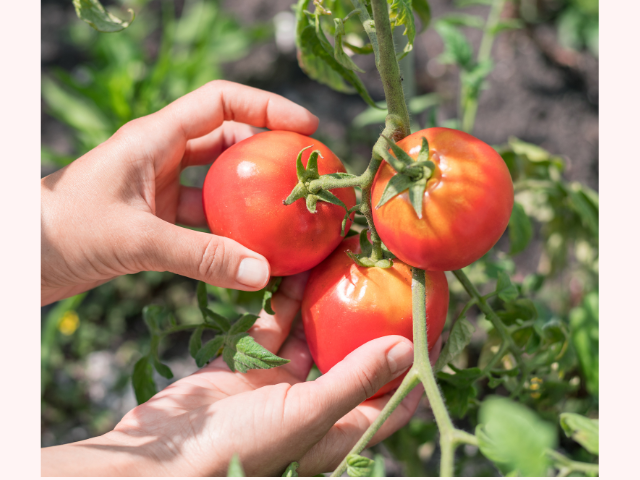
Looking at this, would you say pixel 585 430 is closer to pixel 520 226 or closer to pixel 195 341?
pixel 520 226

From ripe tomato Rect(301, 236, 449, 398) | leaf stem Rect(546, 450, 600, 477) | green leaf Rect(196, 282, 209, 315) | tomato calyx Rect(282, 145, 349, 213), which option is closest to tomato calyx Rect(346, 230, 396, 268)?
ripe tomato Rect(301, 236, 449, 398)

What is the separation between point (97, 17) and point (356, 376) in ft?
2.66

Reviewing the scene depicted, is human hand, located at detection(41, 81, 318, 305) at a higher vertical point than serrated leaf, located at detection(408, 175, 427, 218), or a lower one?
lower

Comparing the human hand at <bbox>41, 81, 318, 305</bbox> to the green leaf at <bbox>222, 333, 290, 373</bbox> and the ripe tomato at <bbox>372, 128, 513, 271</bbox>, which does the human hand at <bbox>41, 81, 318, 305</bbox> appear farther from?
the ripe tomato at <bbox>372, 128, 513, 271</bbox>

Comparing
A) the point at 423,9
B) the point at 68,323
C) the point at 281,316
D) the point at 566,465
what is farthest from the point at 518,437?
the point at 68,323

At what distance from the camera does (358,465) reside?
82cm

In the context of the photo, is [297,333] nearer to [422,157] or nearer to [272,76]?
[422,157]

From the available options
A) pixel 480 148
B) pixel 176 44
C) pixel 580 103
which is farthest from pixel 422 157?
pixel 176 44

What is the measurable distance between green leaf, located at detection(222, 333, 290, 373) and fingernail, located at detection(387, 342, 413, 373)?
8.1 inches

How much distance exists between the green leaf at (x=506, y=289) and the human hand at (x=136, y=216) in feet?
1.61

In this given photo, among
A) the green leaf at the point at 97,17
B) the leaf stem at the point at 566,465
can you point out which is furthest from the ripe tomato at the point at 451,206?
the green leaf at the point at 97,17

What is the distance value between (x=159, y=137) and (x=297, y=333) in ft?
2.07

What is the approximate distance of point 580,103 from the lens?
7.40 feet

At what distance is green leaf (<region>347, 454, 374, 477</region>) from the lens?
2.68 ft
